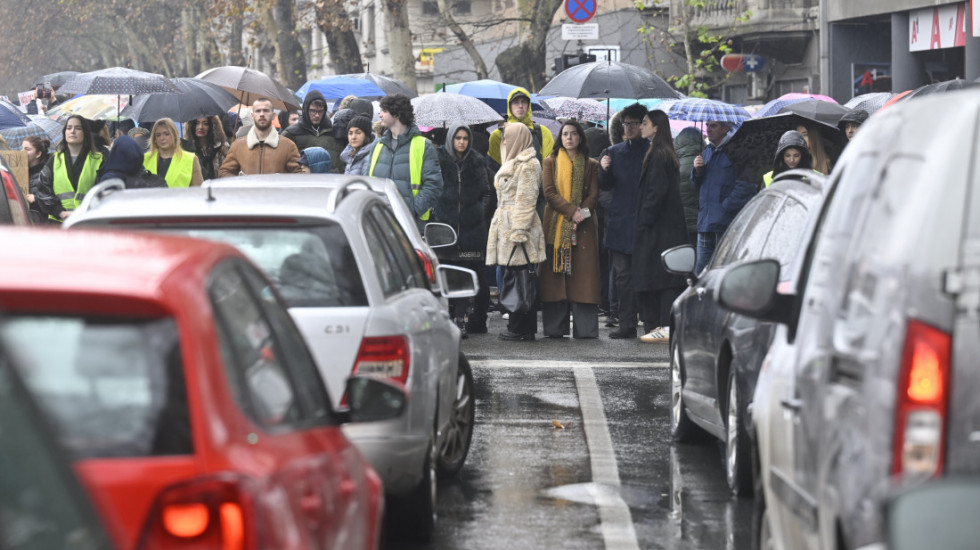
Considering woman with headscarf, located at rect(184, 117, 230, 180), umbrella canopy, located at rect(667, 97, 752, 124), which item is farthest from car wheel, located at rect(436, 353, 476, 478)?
woman with headscarf, located at rect(184, 117, 230, 180)

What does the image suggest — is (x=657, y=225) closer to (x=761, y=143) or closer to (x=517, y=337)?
(x=761, y=143)

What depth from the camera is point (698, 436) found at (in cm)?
955

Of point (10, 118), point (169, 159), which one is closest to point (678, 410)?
point (169, 159)

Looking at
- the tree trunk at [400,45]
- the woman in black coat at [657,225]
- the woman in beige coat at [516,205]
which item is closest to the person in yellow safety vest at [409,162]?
the woman in beige coat at [516,205]

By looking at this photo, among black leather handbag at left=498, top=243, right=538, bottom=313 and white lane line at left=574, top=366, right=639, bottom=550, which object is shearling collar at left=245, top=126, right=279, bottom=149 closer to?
black leather handbag at left=498, top=243, right=538, bottom=313

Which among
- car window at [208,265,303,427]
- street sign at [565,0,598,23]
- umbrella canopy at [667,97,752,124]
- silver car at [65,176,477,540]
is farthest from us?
street sign at [565,0,598,23]

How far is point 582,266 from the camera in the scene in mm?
14773

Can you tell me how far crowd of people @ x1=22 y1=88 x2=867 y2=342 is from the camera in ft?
45.3

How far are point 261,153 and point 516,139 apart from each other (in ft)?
7.19

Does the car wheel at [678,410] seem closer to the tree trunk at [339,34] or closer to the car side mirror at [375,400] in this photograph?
the car side mirror at [375,400]

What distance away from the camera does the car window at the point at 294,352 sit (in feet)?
13.6

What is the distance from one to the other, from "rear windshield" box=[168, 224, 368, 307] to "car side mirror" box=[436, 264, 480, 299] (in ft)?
7.80

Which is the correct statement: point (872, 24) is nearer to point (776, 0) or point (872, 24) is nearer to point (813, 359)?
point (776, 0)

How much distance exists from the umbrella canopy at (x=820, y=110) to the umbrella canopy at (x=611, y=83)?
1476 mm
